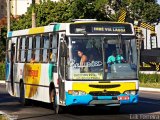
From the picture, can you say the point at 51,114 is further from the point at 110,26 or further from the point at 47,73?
the point at 110,26

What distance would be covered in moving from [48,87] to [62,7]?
1906 inches

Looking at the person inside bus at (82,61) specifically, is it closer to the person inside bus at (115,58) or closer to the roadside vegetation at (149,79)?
the person inside bus at (115,58)

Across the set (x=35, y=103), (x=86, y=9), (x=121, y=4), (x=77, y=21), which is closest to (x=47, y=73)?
(x=77, y=21)

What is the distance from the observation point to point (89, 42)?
18.2 metres

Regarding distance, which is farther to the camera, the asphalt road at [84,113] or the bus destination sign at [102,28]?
the bus destination sign at [102,28]

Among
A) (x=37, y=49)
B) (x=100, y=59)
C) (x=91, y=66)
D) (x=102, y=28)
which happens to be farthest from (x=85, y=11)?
(x=91, y=66)

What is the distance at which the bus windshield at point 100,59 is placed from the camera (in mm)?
17859

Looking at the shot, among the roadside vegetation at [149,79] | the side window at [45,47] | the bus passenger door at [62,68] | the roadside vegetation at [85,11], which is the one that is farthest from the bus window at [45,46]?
the roadside vegetation at [85,11]

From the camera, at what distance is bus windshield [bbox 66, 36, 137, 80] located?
1786cm

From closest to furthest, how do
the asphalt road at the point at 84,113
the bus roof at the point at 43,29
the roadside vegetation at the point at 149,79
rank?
the asphalt road at the point at 84,113
the bus roof at the point at 43,29
the roadside vegetation at the point at 149,79

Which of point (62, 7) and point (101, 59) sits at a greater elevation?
point (62, 7)

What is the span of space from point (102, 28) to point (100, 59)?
112 cm

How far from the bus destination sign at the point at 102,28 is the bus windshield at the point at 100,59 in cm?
22

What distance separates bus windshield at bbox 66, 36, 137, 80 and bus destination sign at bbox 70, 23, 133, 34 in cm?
22
